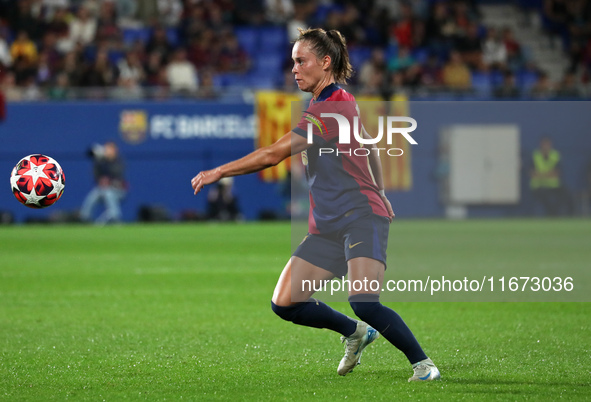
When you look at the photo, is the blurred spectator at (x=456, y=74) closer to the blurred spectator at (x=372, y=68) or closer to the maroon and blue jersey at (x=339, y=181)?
the blurred spectator at (x=372, y=68)

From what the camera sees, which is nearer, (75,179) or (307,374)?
(307,374)

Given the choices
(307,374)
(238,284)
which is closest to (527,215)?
(238,284)

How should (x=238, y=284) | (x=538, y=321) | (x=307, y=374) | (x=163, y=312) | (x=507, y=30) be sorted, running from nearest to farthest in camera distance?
(x=307, y=374)
(x=538, y=321)
(x=163, y=312)
(x=238, y=284)
(x=507, y=30)

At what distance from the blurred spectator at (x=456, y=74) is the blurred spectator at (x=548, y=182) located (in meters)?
2.66

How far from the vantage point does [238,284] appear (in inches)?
462

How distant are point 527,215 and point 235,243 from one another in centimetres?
1041

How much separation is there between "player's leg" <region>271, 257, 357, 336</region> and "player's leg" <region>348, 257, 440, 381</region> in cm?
28

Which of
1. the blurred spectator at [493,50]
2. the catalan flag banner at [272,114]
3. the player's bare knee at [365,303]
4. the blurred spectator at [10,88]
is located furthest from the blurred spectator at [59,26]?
the player's bare knee at [365,303]

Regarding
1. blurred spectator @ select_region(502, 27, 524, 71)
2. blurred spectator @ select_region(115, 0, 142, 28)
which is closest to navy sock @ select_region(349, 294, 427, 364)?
blurred spectator @ select_region(115, 0, 142, 28)

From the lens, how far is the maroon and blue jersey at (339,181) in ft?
18.1

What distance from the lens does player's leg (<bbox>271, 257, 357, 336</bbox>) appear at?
224 inches

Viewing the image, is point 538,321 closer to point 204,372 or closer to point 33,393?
point 204,372

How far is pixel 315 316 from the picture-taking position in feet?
19.5

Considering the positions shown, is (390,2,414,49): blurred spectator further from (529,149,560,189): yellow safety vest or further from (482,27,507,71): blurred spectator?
(529,149,560,189): yellow safety vest
